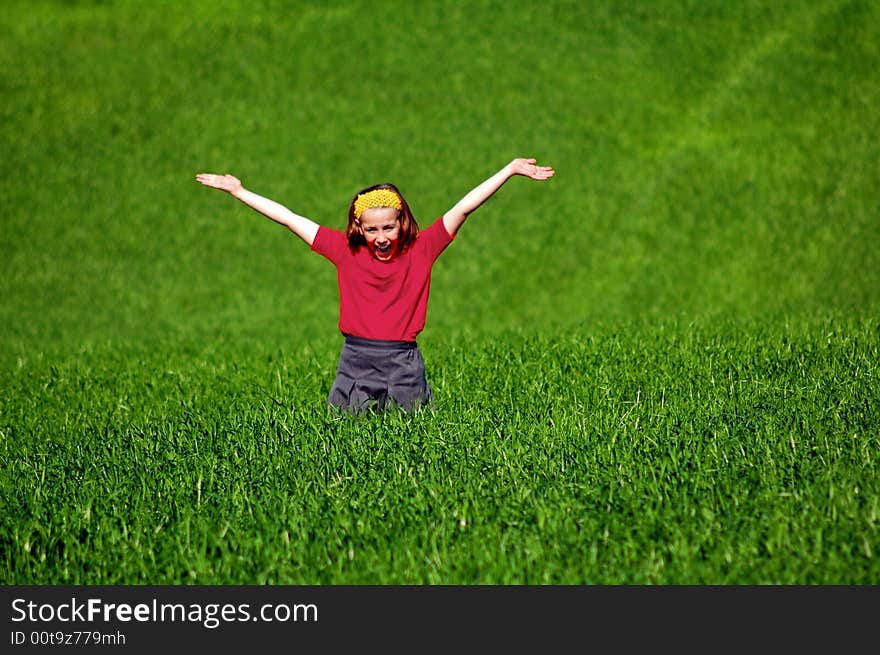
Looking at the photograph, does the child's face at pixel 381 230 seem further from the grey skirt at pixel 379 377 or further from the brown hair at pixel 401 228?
the grey skirt at pixel 379 377

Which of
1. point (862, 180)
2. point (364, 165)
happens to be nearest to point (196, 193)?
point (364, 165)

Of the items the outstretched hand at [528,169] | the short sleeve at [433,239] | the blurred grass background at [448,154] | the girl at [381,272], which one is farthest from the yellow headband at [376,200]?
the blurred grass background at [448,154]

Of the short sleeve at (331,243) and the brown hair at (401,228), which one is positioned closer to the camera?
the brown hair at (401,228)

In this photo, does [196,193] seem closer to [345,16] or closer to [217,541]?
[345,16]

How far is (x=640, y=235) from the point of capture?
1255 cm

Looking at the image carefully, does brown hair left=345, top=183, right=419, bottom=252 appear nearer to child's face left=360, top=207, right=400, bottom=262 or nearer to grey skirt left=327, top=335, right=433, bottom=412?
child's face left=360, top=207, right=400, bottom=262

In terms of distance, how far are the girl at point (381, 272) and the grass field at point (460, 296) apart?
0.99 ft

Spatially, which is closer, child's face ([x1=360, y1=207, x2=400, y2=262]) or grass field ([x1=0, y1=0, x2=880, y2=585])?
grass field ([x1=0, y1=0, x2=880, y2=585])

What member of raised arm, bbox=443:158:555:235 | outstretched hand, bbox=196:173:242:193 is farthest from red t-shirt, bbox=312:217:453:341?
outstretched hand, bbox=196:173:242:193

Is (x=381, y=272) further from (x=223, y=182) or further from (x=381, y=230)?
(x=223, y=182)

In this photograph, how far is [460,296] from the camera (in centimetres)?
1172

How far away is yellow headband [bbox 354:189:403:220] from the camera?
546cm

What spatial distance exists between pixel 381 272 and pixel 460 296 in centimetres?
615

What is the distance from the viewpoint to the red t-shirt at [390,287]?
5594 mm
